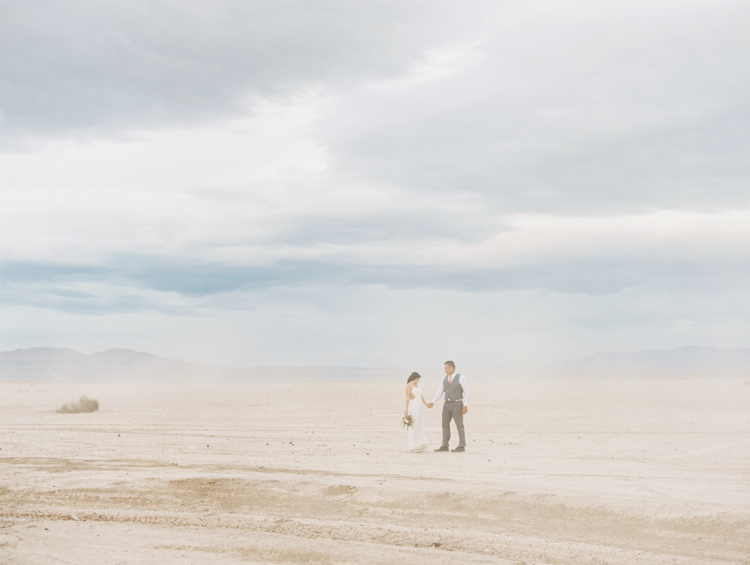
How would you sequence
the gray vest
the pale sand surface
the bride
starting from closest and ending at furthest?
the pale sand surface < the gray vest < the bride

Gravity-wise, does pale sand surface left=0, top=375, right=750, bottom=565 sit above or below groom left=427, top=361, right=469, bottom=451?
below

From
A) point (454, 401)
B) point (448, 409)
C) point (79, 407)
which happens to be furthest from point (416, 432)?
point (79, 407)

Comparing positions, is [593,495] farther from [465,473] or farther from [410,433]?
[410,433]

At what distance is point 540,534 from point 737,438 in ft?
48.4

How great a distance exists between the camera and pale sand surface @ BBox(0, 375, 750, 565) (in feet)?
30.8

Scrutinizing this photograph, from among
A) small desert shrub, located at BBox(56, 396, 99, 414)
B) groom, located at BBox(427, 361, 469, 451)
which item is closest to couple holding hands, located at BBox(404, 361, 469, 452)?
groom, located at BBox(427, 361, 469, 451)

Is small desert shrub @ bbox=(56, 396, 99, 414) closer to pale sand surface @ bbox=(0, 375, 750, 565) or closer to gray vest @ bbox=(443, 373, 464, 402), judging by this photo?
pale sand surface @ bbox=(0, 375, 750, 565)

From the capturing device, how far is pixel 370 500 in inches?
482

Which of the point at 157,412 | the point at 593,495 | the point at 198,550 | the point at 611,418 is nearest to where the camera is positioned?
the point at 198,550

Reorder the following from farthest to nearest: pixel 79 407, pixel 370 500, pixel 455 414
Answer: pixel 79 407
pixel 455 414
pixel 370 500

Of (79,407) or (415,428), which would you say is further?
(79,407)

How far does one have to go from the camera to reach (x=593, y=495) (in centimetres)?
1198

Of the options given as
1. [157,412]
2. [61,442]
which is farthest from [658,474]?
[157,412]

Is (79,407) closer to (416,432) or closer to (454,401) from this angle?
(416,432)
